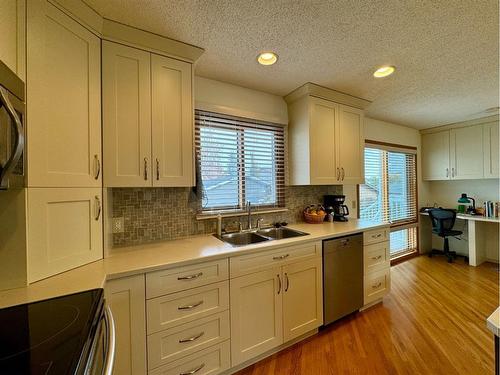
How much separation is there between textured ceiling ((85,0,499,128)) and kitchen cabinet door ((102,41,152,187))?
219 mm

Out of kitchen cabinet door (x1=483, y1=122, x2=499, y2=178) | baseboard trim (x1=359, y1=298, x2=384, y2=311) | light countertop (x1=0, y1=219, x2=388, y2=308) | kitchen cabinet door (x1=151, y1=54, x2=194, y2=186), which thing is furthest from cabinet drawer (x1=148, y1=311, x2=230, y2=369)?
kitchen cabinet door (x1=483, y1=122, x2=499, y2=178)

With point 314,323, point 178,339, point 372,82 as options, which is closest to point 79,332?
point 178,339

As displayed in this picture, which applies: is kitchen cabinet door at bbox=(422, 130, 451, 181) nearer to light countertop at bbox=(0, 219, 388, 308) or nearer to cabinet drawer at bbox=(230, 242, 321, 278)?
light countertop at bbox=(0, 219, 388, 308)

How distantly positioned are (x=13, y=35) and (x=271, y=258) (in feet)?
6.14

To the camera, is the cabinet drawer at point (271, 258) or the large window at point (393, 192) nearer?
the cabinet drawer at point (271, 258)

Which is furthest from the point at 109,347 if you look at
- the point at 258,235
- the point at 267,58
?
the point at 267,58

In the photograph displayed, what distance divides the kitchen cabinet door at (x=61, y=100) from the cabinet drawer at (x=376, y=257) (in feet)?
8.17

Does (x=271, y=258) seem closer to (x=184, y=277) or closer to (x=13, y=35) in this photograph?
(x=184, y=277)

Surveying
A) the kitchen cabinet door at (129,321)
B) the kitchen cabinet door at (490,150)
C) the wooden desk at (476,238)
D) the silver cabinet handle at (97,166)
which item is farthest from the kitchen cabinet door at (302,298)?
the kitchen cabinet door at (490,150)

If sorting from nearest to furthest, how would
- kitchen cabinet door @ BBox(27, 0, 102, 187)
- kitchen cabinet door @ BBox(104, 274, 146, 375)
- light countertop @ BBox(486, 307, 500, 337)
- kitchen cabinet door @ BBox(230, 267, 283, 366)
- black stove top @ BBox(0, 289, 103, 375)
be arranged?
black stove top @ BBox(0, 289, 103, 375)
light countertop @ BBox(486, 307, 500, 337)
kitchen cabinet door @ BBox(27, 0, 102, 187)
kitchen cabinet door @ BBox(104, 274, 146, 375)
kitchen cabinet door @ BBox(230, 267, 283, 366)

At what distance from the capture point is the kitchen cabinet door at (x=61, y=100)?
1.05 meters

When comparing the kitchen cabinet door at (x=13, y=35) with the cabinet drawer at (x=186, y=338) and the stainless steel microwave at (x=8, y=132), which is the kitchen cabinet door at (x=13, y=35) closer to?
the stainless steel microwave at (x=8, y=132)

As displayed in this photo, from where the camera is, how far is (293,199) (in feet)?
8.82

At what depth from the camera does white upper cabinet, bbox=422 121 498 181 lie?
3494 mm
